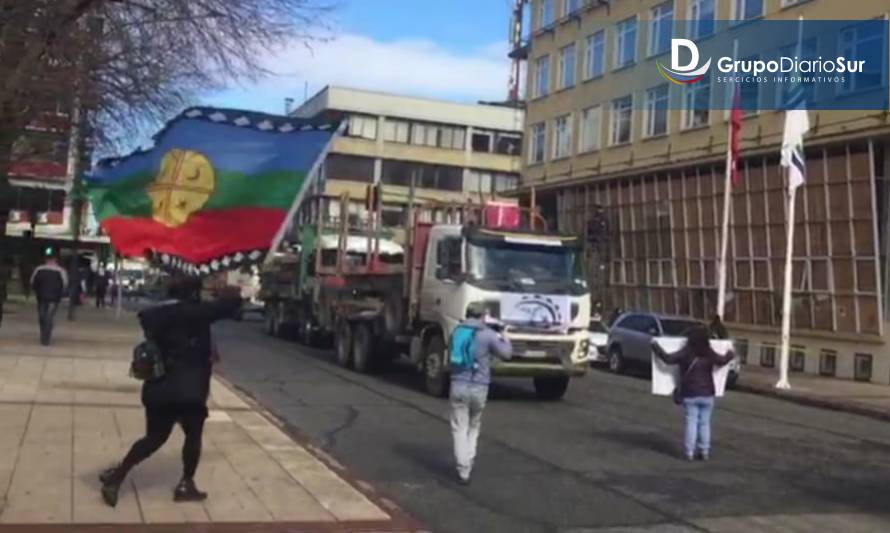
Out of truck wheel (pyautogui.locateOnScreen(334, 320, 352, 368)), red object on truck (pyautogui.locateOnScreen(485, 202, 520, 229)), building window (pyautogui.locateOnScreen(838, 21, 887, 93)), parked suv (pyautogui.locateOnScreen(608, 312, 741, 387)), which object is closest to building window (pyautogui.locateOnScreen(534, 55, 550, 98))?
building window (pyautogui.locateOnScreen(838, 21, 887, 93))

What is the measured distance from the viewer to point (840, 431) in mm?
17297

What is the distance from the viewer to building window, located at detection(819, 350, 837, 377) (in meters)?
30.0

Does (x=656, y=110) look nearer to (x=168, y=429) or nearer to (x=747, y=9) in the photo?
(x=747, y=9)

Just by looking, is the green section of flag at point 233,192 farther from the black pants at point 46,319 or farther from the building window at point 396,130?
the building window at point 396,130

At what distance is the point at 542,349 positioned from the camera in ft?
57.1

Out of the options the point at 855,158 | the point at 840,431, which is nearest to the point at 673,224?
the point at 855,158

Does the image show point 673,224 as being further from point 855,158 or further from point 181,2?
point 181,2

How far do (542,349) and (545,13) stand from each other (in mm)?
34179

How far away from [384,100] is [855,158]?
2110 inches

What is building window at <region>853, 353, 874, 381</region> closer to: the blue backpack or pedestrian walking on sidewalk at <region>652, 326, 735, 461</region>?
pedestrian walking on sidewalk at <region>652, 326, 735, 461</region>

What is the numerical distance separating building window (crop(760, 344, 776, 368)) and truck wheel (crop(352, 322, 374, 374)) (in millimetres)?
14904

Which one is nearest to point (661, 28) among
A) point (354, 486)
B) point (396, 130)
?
point (354, 486)

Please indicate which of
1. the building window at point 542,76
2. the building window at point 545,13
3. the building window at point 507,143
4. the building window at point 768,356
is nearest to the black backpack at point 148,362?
the building window at point 768,356

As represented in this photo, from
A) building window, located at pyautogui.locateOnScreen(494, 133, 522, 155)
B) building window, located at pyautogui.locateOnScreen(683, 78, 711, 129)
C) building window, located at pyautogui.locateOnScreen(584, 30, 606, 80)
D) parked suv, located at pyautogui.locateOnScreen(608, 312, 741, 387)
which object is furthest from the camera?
building window, located at pyautogui.locateOnScreen(494, 133, 522, 155)
